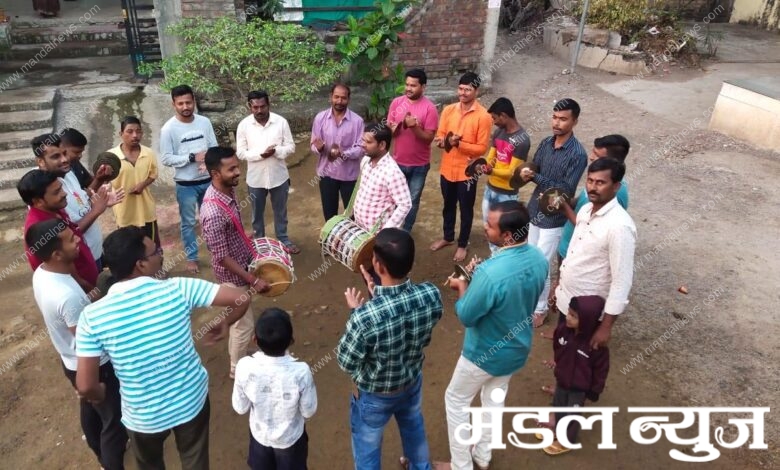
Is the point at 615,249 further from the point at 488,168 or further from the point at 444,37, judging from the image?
the point at 444,37

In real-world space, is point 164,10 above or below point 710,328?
above

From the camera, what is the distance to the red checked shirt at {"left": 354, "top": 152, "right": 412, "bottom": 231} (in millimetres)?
4414

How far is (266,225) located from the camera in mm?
6617

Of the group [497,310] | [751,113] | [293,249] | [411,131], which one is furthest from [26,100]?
[751,113]

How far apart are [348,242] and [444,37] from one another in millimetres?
6259

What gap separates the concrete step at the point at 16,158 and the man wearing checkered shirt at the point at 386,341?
6.19 m

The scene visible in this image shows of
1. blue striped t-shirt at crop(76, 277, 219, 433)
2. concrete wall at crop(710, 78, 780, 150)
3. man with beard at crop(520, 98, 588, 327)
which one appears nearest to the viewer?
blue striped t-shirt at crop(76, 277, 219, 433)

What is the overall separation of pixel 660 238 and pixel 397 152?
9.89 feet

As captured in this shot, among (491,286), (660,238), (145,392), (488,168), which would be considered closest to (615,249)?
(491,286)

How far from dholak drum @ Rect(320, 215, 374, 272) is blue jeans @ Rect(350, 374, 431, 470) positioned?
139 cm

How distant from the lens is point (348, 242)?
175 inches

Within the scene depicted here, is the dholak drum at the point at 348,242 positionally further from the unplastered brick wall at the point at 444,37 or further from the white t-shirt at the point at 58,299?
the unplastered brick wall at the point at 444,37

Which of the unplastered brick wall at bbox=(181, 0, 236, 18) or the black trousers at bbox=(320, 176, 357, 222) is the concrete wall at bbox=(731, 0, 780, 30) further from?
the black trousers at bbox=(320, 176, 357, 222)

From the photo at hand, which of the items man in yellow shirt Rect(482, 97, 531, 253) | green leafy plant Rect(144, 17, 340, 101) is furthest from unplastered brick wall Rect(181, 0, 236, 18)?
man in yellow shirt Rect(482, 97, 531, 253)
